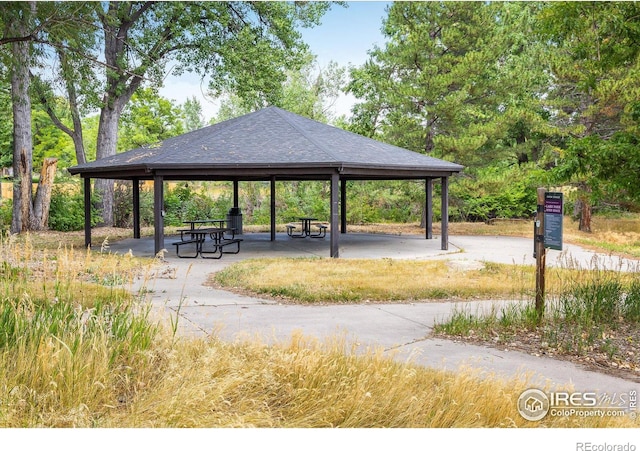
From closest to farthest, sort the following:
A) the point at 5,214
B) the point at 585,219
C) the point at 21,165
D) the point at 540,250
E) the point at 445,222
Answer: the point at 540,250 → the point at 445,222 → the point at 21,165 → the point at 5,214 → the point at 585,219

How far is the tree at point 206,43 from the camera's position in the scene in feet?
68.6

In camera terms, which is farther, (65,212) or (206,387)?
(65,212)

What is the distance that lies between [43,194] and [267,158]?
1098 centimetres

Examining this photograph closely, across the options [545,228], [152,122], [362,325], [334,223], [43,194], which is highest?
[152,122]

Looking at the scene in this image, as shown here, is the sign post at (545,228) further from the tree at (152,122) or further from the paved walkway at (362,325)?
the tree at (152,122)

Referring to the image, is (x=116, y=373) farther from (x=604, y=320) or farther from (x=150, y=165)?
(x=150, y=165)

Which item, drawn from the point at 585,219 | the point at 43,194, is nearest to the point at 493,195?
the point at 585,219

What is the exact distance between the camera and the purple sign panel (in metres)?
6.08

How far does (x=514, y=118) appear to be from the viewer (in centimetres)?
2108

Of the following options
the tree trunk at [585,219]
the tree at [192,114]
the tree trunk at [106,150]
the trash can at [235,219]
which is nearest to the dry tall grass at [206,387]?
the trash can at [235,219]

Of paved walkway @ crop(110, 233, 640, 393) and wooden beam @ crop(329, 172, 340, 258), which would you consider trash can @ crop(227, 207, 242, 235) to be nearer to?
paved walkway @ crop(110, 233, 640, 393)

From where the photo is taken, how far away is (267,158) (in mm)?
13773

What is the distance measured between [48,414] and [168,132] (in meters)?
34.1

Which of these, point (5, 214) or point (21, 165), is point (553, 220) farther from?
point (5, 214)
